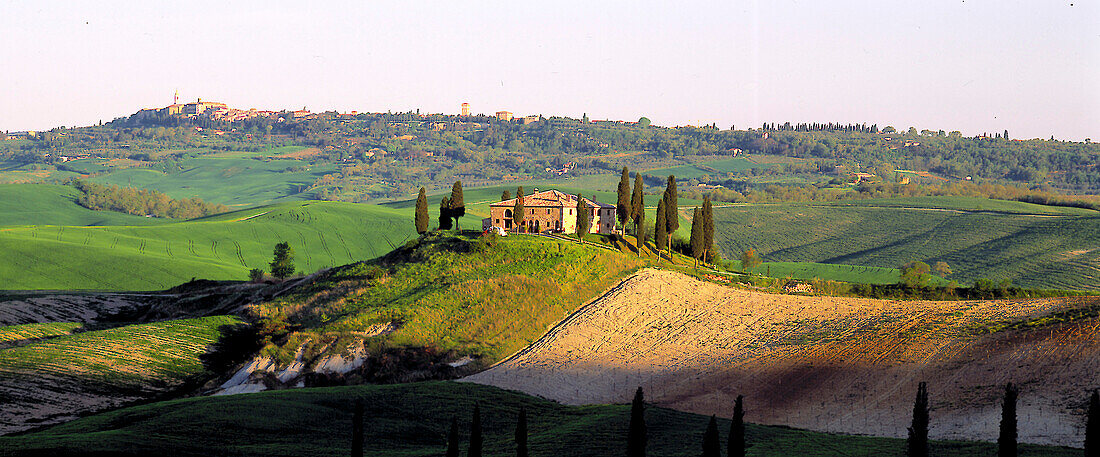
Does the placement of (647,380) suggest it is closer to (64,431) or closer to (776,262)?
(64,431)

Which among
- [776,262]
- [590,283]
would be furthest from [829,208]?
[590,283]

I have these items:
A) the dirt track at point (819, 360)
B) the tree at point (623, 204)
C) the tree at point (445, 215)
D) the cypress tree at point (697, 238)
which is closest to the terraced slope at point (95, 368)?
the dirt track at point (819, 360)

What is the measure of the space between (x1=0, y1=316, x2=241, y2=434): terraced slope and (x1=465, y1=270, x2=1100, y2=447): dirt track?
2096 cm

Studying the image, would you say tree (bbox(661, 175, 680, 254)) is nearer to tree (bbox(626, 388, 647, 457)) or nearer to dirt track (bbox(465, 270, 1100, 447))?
dirt track (bbox(465, 270, 1100, 447))

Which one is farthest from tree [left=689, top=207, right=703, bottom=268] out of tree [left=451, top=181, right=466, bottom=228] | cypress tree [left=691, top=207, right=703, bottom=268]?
tree [left=451, top=181, right=466, bottom=228]

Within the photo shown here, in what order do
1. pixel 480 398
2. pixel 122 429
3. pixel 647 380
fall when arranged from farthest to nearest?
pixel 647 380
pixel 480 398
pixel 122 429

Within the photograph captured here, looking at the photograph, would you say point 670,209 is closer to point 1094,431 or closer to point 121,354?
point 121,354

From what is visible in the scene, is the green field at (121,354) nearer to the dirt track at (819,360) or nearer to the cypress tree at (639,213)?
the dirt track at (819,360)

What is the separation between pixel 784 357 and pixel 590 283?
22.9 m

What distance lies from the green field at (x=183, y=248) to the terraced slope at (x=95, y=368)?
44.5 meters

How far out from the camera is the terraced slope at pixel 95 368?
5609cm

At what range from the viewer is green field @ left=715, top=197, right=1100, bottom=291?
131m

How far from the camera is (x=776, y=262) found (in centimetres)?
14825

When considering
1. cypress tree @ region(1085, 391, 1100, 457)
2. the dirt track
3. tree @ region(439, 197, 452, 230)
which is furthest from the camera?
tree @ region(439, 197, 452, 230)
